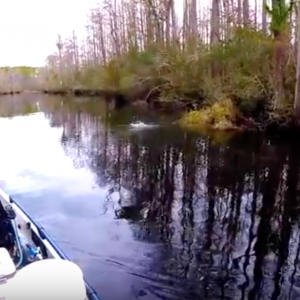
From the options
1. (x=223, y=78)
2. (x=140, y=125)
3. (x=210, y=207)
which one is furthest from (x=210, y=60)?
(x=210, y=207)

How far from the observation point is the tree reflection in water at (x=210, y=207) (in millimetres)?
5387

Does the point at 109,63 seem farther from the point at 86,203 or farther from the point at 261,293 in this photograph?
the point at 261,293

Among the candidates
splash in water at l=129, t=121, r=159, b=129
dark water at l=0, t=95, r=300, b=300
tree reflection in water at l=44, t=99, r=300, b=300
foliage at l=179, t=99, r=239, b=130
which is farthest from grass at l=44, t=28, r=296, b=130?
tree reflection in water at l=44, t=99, r=300, b=300

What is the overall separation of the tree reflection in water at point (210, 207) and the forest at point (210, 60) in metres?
2.27

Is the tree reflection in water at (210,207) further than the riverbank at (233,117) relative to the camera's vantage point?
No

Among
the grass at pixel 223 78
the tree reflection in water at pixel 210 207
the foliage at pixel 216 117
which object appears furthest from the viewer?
the foliage at pixel 216 117

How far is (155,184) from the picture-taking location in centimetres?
971

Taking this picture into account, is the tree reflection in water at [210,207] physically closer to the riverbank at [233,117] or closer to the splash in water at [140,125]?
the riverbank at [233,117]

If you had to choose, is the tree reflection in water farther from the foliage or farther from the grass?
the grass

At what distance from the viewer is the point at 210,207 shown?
26.5ft

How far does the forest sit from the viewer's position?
1558cm

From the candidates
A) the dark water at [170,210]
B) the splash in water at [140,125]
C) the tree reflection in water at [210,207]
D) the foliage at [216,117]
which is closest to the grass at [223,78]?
the foliage at [216,117]

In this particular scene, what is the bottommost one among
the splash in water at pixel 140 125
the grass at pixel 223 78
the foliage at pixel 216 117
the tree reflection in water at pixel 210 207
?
the tree reflection in water at pixel 210 207

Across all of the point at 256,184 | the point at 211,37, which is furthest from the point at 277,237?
the point at 211,37
